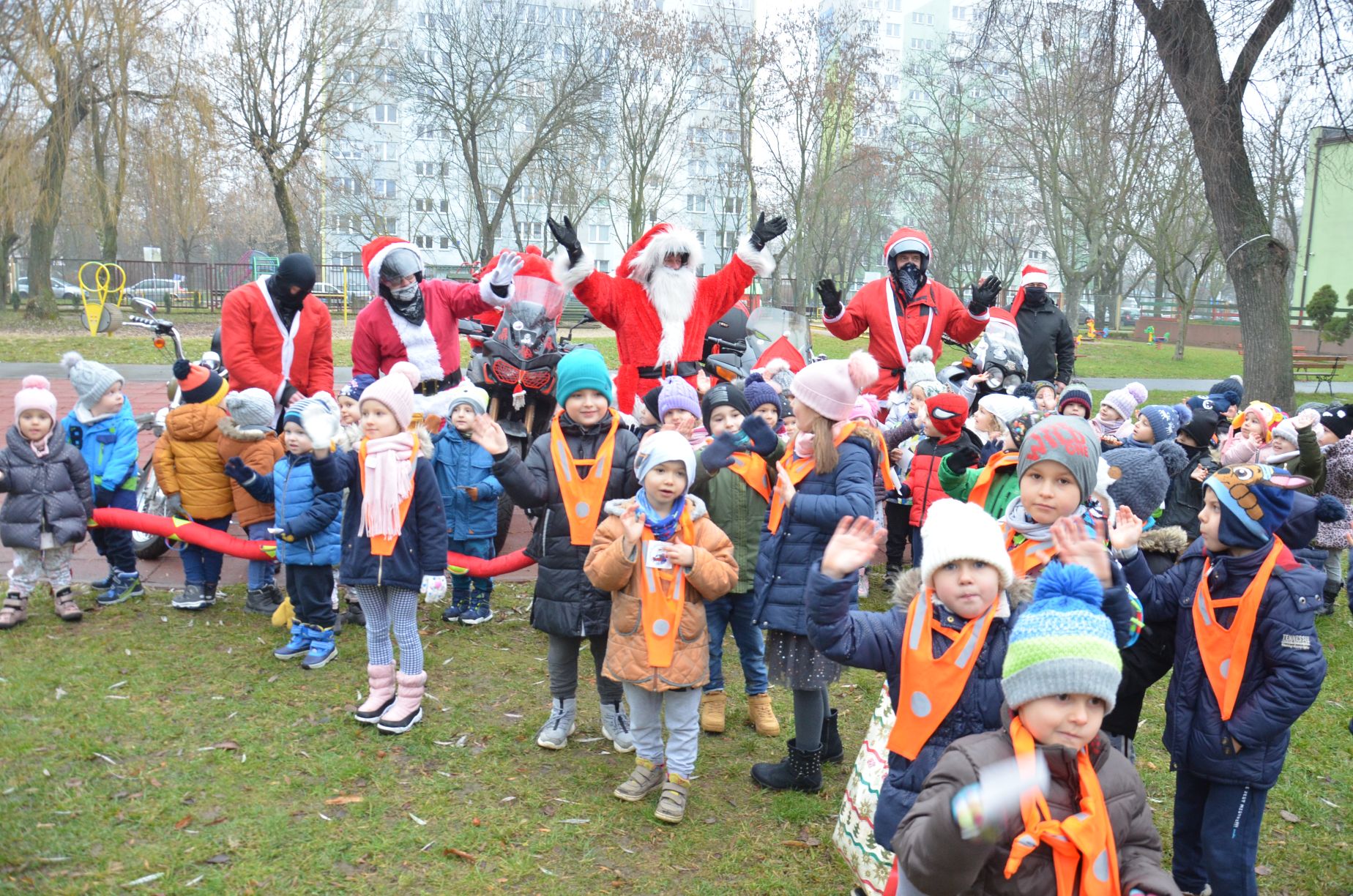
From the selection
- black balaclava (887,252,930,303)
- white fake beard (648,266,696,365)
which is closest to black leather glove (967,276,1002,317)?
black balaclava (887,252,930,303)

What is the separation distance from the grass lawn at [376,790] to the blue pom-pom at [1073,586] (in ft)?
6.05

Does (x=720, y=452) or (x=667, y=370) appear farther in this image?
(x=667, y=370)

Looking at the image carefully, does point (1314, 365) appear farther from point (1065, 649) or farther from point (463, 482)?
point (1065, 649)

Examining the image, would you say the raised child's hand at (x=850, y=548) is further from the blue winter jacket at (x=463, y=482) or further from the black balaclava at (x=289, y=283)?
the black balaclava at (x=289, y=283)

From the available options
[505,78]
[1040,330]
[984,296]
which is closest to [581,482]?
[984,296]

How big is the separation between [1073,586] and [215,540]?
5.31 meters

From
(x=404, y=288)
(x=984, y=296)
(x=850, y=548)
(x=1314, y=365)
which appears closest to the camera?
(x=850, y=548)

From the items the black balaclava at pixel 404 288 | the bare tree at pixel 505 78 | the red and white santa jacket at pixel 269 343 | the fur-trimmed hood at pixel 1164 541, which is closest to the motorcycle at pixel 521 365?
the black balaclava at pixel 404 288

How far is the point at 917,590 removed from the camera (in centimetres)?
310

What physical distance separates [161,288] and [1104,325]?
35950mm

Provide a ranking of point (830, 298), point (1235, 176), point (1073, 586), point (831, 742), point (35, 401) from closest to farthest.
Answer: point (1073, 586) < point (831, 742) < point (35, 401) < point (830, 298) < point (1235, 176)

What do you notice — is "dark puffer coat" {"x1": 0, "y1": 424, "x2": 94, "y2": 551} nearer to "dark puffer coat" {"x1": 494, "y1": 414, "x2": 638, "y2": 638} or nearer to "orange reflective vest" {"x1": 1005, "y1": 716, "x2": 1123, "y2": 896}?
"dark puffer coat" {"x1": 494, "y1": 414, "x2": 638, "y2": 638}

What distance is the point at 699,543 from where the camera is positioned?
13.9 ft

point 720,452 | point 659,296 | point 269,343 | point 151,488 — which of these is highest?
point 659,296
